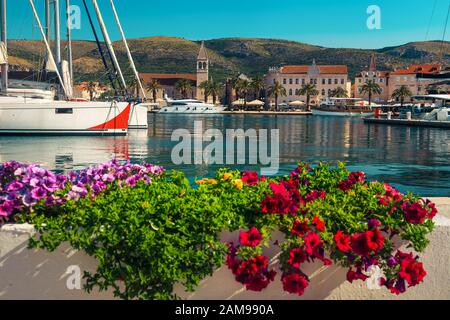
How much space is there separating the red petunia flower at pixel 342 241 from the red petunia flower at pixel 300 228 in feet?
0.77

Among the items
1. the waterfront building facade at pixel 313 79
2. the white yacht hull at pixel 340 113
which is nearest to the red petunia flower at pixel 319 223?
the white yacht hull at pixel 340 113

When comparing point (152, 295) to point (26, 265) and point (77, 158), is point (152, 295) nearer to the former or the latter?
point (26, 265)

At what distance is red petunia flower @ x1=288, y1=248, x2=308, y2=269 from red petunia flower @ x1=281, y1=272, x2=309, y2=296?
83 mm

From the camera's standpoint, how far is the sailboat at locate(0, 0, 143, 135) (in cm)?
4628

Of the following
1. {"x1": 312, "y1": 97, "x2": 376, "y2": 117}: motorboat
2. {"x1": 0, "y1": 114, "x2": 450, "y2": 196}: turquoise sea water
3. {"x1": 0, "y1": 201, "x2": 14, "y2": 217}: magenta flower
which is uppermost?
{"x1": 312, "y1": 97, "x2": 376, "y2": 117}: motorboat

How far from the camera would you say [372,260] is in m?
4.41

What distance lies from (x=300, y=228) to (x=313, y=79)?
619 feet

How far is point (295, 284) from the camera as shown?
430 cm

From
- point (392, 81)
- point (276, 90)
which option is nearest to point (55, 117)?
point (276, 90)

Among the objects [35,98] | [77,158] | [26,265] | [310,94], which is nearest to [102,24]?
[35,98]

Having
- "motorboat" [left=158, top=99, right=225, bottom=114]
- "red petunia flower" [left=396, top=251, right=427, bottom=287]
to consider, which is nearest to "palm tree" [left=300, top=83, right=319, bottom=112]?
"motorboat" [left=158, top=99, right=225, bottom=114]

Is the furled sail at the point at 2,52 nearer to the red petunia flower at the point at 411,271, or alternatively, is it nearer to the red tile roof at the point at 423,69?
the red petunia flower at the point at 411,271

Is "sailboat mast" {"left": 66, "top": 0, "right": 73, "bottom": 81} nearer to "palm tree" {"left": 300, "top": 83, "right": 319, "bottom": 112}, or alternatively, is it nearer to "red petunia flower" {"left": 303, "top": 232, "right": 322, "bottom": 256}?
Answer: "red petunia flower" {"left": 303, "top": 232, "right": 322, "bottom": 256}
